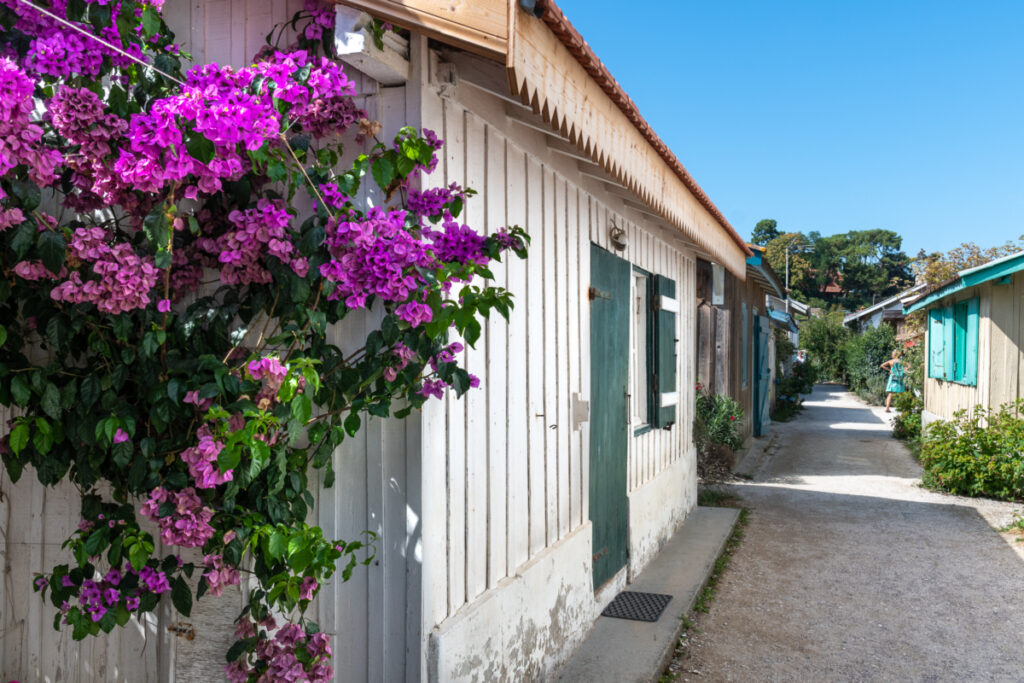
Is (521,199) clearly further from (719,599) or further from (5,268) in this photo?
(719,599)

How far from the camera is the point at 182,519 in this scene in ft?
7.45

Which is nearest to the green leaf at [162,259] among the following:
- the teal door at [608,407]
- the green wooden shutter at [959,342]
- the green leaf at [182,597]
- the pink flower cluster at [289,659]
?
the green leaf at [182,597]

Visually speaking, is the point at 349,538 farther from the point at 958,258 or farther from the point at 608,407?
the point at 958,258

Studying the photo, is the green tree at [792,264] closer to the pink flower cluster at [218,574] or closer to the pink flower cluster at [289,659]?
the pink flower cluster at [289,659]

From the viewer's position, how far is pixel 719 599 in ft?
17.2

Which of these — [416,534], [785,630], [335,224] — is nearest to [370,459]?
[416,534]

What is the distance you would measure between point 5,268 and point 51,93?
542mm

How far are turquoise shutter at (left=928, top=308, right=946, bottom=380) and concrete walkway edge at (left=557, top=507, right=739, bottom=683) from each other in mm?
6864

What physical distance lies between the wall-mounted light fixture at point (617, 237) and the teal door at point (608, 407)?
0.10 metres

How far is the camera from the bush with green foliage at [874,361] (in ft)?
73.6

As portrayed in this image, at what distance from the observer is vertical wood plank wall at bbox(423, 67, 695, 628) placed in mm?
2867

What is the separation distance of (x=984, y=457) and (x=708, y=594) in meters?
4.73

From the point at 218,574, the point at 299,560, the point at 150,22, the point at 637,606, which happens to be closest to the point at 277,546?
the point at 299,560

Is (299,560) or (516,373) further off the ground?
(516,373)
